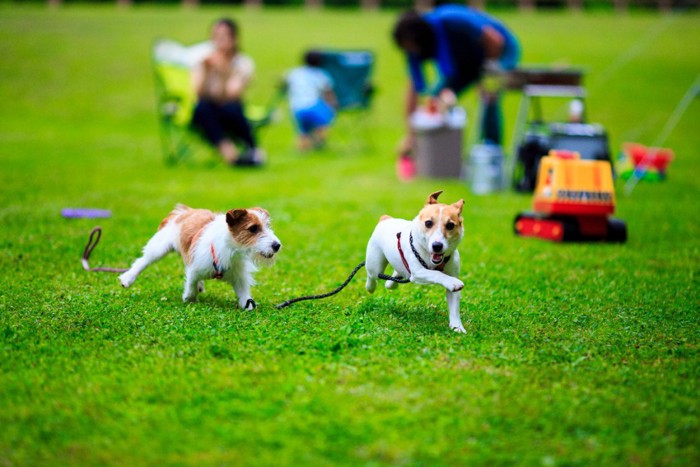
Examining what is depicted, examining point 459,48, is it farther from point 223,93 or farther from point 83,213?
point 83,213

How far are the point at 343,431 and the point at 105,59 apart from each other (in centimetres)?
2245

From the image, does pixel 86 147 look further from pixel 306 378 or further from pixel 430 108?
pixel 306 378

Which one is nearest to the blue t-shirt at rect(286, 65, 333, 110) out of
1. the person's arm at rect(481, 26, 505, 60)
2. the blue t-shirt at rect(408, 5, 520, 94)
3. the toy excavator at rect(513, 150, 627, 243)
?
the blue t-shirt at rect(408, 5, 520, 94)

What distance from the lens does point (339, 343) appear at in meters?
4.04

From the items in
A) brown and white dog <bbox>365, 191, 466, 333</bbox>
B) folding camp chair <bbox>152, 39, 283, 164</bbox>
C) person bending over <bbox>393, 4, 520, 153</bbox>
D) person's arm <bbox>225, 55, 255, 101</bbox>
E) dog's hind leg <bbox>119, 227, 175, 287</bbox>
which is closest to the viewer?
brown and white dog <bbox>365, 191, 466, 333</bbox>

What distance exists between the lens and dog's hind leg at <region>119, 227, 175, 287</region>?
4926 mm

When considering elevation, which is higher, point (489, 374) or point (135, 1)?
point (135, 1)

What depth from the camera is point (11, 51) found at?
75.7 ft

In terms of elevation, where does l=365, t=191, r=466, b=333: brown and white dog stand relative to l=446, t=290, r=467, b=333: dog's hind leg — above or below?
above

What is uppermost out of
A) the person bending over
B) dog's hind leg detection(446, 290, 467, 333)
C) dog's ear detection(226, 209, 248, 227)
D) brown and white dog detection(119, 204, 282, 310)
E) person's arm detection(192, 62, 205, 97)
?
the person bending over

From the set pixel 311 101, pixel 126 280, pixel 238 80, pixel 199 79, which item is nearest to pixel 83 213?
pixel 126 280

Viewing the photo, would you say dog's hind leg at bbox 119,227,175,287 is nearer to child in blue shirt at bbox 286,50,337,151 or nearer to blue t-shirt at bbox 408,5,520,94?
blue t-shirt at bbox 408,5,520,94

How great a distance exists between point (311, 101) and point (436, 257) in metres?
10.4

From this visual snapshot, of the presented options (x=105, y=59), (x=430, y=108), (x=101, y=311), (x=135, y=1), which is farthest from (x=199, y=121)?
(x=135, y=1)
